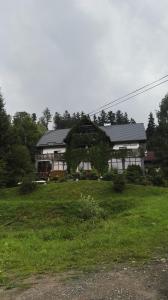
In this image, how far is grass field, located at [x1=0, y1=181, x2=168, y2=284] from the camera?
13.3 m

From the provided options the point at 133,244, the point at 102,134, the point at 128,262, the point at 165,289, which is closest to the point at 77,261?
the point at 128,262

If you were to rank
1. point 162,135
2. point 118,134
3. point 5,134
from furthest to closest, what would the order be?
point 162,135, point 118,134, point 5,134

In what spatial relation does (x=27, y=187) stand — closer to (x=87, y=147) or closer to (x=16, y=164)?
(x=16, y=164)

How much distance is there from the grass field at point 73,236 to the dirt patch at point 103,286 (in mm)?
1104

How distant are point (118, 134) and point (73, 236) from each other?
4699 centimetres

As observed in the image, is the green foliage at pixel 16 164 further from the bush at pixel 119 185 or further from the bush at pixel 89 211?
the bush at pixel 89 211

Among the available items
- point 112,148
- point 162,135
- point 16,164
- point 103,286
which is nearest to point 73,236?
point 103,286

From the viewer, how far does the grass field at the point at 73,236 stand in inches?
523

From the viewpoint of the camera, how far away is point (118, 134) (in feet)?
214

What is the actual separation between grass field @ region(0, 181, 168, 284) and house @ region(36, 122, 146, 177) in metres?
22.1

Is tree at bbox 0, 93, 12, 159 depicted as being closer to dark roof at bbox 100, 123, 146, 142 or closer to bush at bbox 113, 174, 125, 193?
bush at bbox 113, 174, 125, 193

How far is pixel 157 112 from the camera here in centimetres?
7438

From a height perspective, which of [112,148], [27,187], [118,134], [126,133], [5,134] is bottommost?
[27,187]

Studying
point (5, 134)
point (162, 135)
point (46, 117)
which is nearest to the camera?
point (5, 134)
